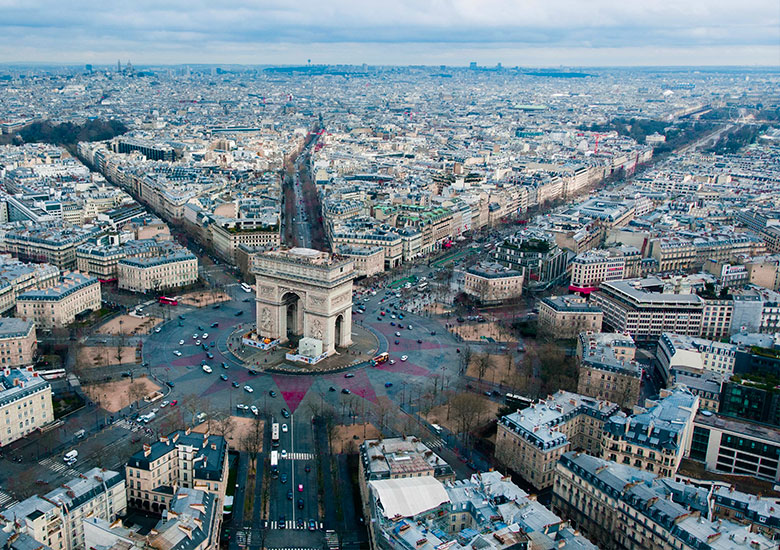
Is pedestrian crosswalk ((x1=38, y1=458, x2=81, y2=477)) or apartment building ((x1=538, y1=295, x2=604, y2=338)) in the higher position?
apartment building ((x1=538, y1=295, x2=604, y2=338))

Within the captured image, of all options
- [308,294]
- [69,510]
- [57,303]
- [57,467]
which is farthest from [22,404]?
[308,294]

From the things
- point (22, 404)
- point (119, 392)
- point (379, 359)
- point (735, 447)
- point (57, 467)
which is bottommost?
point (57, 467)

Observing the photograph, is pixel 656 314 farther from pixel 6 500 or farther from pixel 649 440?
pixel 6 500

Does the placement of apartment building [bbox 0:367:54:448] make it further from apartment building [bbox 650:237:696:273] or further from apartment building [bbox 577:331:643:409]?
apartment building [bbox 650:237:696:273]

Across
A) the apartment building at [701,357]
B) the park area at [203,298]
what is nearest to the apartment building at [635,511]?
the apartment building at [701,357]

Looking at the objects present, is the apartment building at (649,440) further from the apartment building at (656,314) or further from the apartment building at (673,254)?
the apartment building at (673,254)

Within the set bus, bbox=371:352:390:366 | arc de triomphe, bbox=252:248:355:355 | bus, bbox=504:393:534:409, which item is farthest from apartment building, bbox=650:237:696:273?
arc de triomphe, bbox=252:248:355:355
